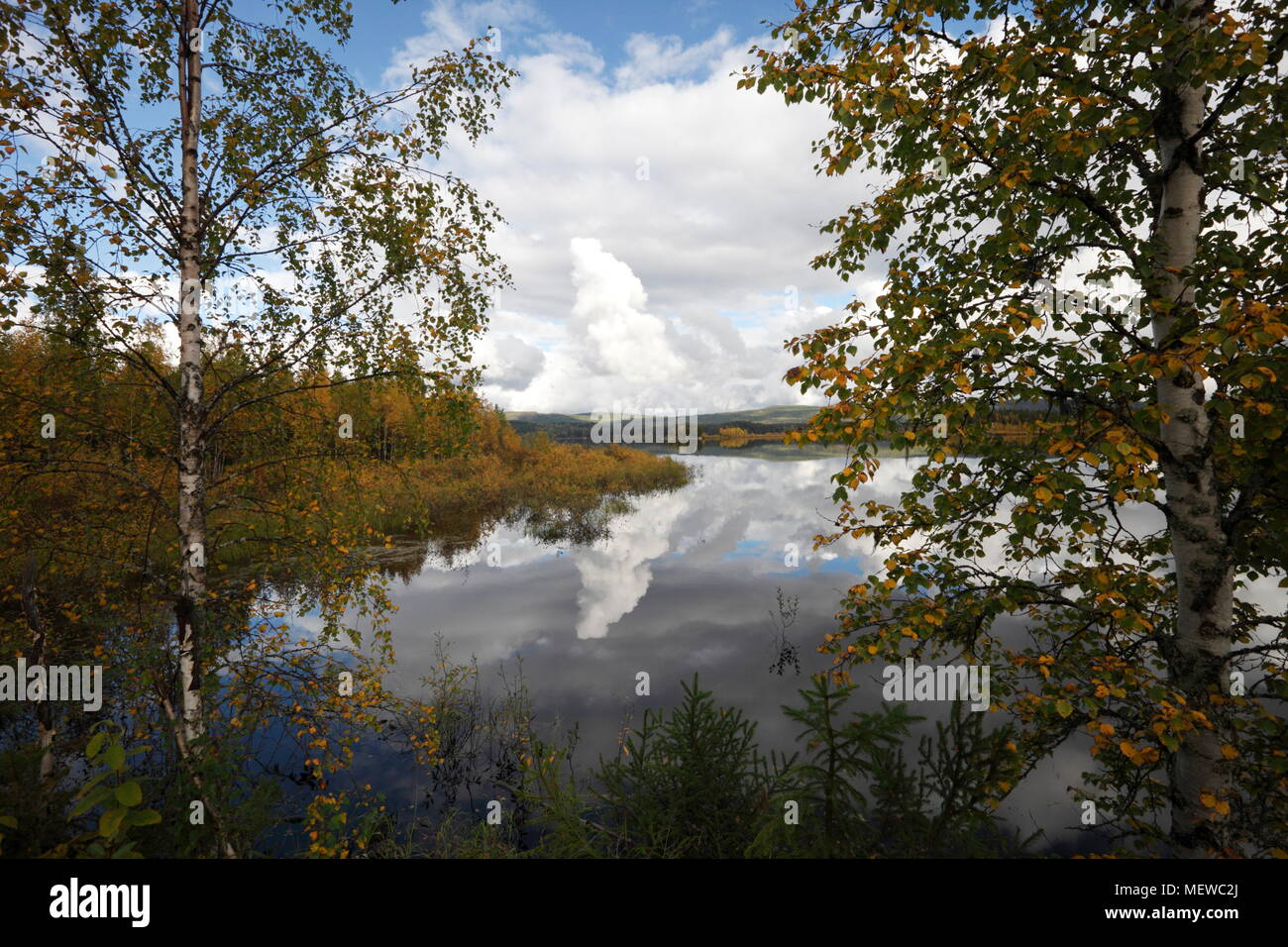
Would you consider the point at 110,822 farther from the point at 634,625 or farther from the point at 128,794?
the point at 634,625

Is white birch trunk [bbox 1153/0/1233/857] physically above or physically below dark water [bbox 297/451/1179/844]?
above

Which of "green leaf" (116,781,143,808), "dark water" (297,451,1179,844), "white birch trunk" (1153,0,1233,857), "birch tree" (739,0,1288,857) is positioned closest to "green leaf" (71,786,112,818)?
"green leaf" (116,781,143,808)

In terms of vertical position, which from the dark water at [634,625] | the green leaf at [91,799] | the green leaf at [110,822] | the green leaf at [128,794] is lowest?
the dark water at [634,625]

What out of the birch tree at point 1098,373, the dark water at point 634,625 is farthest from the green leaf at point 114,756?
the dark water at point 634,625

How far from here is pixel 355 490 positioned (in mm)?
6684

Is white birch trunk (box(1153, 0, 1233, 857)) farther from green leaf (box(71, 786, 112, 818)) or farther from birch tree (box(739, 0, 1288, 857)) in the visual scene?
green leaf (box(71, 786, 112, 818))

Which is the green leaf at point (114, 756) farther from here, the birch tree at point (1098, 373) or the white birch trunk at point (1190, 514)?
the white birch trunk at point (1190, 514)

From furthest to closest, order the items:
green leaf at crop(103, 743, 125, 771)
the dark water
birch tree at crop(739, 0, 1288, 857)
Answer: the dark water, birch tree at crop(739, 0, 1288, 857), green leaf at crop(103, 743, 125, 771)

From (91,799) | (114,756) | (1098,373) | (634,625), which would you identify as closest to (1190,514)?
(1098,373)

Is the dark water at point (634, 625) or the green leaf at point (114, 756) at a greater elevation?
the green leaf at point (114, 756)

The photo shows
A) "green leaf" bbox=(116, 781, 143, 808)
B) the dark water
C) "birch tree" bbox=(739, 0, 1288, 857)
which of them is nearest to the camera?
"green leaf" bbox=(116, 781, 143, 808)
